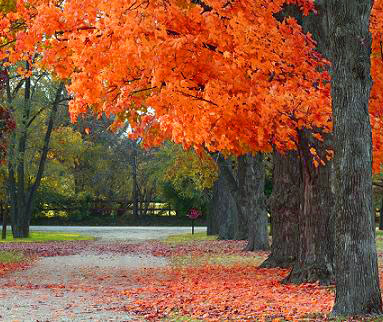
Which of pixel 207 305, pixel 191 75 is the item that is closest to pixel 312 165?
pixel 191 75

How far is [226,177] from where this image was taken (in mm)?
25328

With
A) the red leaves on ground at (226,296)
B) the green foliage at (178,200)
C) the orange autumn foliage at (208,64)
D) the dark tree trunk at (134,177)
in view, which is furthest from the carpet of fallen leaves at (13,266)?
the dark tree trunk at (134,177)

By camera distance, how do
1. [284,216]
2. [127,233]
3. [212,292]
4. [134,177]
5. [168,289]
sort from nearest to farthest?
1. [212,292]
2. [168,289]
3. [284,216]
4. [127,233]
5. [134,177]

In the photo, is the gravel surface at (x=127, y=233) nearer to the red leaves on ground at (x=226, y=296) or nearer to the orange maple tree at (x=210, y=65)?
the red leaves on ground at (x=226, y=296)

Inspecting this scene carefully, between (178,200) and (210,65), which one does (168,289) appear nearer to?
(210,65)

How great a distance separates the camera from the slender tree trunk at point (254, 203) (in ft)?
86.8

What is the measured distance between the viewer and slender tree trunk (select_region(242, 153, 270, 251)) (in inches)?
1042

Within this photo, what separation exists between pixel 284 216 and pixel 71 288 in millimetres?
5849

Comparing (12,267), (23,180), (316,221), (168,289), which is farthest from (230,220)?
(168,289)

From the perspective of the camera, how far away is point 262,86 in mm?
12352

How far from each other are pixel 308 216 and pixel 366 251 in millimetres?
5447

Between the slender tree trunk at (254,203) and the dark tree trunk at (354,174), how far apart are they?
16750 mm

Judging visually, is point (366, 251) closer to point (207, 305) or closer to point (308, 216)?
point (207, 305)

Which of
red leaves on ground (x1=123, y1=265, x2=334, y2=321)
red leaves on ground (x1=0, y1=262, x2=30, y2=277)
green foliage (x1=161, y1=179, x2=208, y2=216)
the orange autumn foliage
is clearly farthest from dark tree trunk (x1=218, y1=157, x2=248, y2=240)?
the orange autumn foliage
